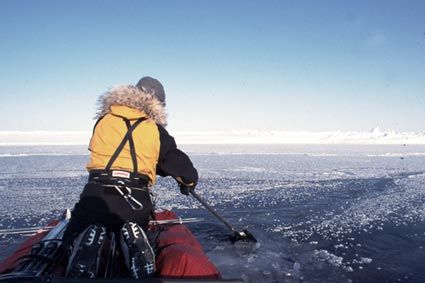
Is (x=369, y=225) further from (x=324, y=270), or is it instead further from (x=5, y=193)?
(x=5, y=193)

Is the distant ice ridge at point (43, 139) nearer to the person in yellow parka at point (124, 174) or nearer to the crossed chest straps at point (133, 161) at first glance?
the person in yellow parka at point (124, 174)

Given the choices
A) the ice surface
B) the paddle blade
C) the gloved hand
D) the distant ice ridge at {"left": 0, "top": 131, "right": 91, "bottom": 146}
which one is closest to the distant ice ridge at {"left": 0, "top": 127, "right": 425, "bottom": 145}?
the distant ice ridge at {"left": 0, "top": 131, "right": 91, "bottom": 146}

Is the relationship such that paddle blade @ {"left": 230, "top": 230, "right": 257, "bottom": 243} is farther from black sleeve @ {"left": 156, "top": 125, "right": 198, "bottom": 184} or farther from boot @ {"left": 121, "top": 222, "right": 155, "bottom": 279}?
boot @ {"left": 121, "top": 222, "right": 155, "bottom": 279}

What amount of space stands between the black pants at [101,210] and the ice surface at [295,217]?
4.98 ft

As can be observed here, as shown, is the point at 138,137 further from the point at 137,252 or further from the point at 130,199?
the point at 137,252

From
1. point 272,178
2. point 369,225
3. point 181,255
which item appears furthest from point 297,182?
point 181,255

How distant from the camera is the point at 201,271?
222cm

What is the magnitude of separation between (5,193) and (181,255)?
6300mm

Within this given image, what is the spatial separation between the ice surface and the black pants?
1518mm

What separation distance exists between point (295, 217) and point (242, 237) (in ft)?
4.71

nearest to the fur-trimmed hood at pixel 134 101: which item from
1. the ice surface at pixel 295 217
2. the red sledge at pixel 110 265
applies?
the red sledge at pixel 110 265

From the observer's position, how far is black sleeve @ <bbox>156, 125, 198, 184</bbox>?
254 centimetres

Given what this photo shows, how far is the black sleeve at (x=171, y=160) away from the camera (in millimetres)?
2539

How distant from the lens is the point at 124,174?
93.0 inches
